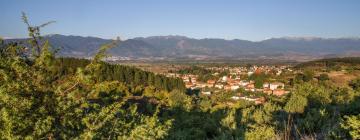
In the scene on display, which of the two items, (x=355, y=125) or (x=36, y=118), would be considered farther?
(x=355, y=125)

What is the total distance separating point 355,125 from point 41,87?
16.0 feet

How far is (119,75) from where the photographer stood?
5150cm

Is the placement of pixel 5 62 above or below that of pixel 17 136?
above

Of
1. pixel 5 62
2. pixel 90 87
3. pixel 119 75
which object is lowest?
pixel 119 75

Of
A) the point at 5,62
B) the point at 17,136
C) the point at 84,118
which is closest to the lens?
the point at 17,136

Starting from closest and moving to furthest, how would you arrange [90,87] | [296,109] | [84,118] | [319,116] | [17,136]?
[17,136], [84,118], [90,87], [319,116], [296,109]

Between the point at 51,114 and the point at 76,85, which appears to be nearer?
the point at 51,114

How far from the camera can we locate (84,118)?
552cm

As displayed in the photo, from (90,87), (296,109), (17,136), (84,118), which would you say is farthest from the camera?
(296,109)

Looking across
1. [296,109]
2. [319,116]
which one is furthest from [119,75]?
[319,116]

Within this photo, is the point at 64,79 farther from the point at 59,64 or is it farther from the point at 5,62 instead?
the point at 5,62

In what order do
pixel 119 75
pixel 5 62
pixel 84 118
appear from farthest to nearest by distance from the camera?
1. pixel 119 75
2. pixel 84 118
3. pixel 5 62

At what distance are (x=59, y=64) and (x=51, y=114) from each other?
41.8 inches

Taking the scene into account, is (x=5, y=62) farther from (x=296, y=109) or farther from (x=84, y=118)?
(x=296, y=109)
